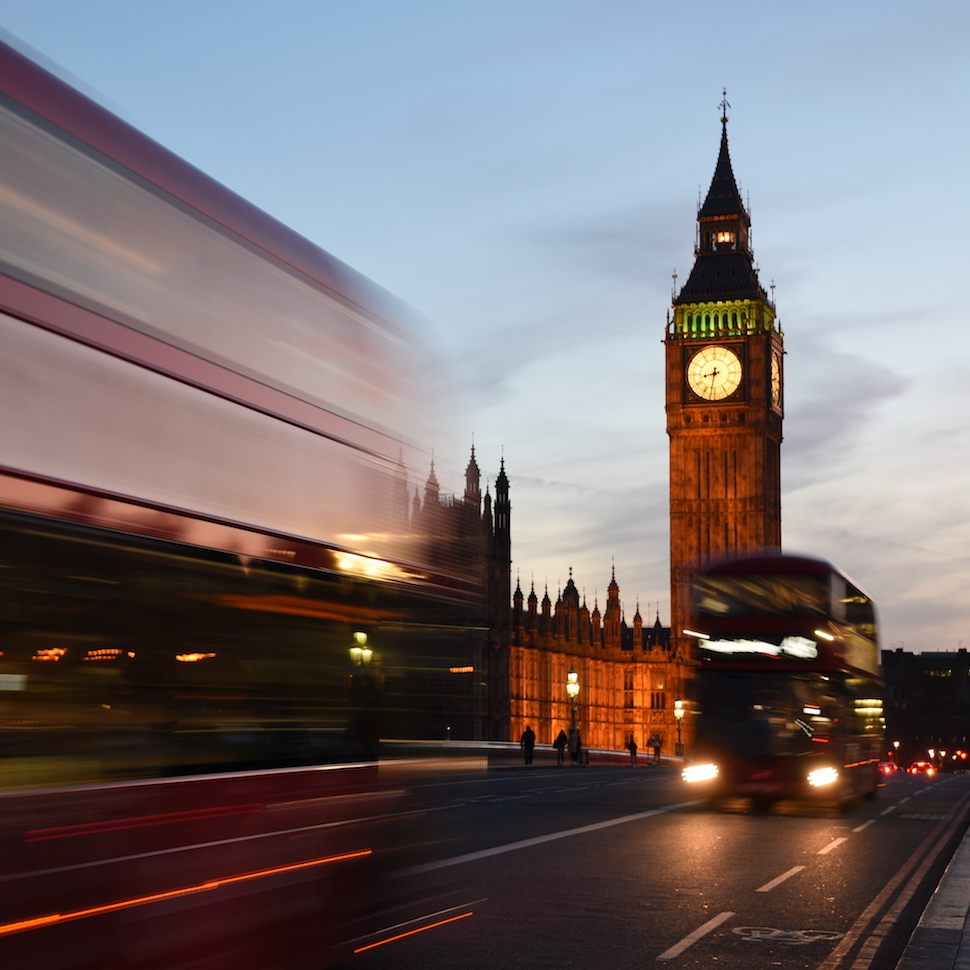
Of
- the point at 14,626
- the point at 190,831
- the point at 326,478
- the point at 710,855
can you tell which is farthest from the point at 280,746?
the point at 710,855

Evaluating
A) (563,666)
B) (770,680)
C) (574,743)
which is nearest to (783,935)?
(770,680)

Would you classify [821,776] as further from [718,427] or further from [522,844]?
[718,427]

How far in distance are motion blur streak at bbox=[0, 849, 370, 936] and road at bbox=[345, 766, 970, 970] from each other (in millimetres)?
970

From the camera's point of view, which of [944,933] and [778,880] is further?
[778,880]

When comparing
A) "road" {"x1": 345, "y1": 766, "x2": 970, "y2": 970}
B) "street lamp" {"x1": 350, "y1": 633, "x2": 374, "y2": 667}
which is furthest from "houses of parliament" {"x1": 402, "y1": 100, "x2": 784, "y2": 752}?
"street lamp" {"x1": 350, "y1": 633, "x2": 374, "y2": 667}

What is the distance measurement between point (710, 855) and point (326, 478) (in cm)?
922

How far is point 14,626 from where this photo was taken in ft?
14.6

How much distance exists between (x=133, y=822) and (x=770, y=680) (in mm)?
A: 17031

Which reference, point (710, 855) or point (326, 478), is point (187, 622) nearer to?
point (326, 478)

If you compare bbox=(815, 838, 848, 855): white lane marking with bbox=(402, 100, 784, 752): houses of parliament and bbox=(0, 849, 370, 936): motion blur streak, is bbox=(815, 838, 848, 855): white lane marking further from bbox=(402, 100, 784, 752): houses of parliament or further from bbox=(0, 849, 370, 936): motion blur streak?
bbox=(402, 100, 784, 752): houses of parliament

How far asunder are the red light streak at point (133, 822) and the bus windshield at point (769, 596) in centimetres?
1641

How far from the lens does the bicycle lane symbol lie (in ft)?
30.0

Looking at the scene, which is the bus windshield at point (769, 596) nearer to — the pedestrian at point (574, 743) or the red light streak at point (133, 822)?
the red light streak at point (133, 822)

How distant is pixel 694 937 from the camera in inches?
362
